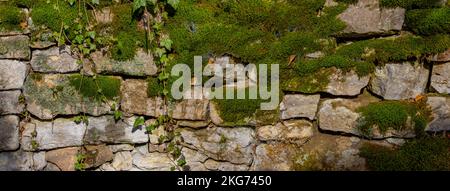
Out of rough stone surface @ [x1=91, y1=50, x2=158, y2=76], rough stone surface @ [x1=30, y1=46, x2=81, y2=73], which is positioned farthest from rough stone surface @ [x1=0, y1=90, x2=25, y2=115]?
rough stone surface @ [x1=91, y1=50, x2=158, y2=76]

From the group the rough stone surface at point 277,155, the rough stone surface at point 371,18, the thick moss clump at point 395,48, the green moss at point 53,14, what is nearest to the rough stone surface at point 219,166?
the rough stone surface at point 277,155

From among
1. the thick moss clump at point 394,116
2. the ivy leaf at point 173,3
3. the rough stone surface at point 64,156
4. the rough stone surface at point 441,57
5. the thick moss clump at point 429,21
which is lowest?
the rough stone surface at point 64,156

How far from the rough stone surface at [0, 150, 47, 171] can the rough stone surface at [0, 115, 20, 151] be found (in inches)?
2.9

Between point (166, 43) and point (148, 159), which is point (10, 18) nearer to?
point (166, 43)

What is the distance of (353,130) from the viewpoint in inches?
145

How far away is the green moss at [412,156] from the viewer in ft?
11.7

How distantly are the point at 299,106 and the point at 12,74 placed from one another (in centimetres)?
237

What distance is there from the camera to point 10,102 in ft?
11.9

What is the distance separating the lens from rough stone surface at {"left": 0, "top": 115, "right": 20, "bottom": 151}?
144 inches

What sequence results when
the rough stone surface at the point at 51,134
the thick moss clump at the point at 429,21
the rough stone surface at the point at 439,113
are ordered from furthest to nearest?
the rough stone surface at the point at 51,134 < the rough stone surface at the point at 439,113 < the thick moss clump at the point at 429,21

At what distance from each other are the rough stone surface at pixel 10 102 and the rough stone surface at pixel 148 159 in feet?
3.41

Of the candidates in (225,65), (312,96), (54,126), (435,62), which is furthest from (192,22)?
(435,62)

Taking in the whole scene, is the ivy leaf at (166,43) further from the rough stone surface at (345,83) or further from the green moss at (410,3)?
the green moss at (410,3)

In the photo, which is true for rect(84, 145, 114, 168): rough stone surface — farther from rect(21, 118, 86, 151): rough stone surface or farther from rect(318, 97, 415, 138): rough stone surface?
rect(318, 97, 415, 138): rough stone surface
